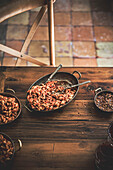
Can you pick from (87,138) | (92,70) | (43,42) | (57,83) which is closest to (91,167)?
(87,138)

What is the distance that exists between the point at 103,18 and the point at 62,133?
2403mm

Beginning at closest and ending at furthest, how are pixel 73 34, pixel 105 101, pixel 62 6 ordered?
pixel 105 101 → pixel 73 34 → pixel 62 6

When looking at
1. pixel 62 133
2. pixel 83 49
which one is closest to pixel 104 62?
pixel 83 49

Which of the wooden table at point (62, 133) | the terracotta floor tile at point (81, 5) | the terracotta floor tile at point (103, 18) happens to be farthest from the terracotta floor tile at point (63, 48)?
the wooden table at point (62, 133)

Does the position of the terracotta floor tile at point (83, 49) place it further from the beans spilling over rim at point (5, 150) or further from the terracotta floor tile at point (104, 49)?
the beans spilling over rim at point (5, 150)

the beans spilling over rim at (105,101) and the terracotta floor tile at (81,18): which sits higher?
the terracotta floor tile at (81,18)

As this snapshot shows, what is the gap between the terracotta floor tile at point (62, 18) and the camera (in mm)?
3040

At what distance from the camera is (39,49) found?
2.80 metres

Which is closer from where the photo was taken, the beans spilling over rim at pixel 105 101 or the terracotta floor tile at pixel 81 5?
the beans spilling over rim at pixel 105 101

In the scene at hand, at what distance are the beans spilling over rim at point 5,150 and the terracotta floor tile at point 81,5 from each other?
2.65 meters

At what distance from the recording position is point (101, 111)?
4.33 feet

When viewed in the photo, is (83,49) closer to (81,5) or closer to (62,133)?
(81,5)

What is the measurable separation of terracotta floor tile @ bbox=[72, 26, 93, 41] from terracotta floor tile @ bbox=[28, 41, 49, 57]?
0.45 meters

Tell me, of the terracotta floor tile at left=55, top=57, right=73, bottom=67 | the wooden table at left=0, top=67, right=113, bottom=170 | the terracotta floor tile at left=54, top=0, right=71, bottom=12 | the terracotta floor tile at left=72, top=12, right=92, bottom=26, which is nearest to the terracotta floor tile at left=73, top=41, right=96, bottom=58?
the terracotta floor tile at left=55, top=57, right=73, bottom=67
